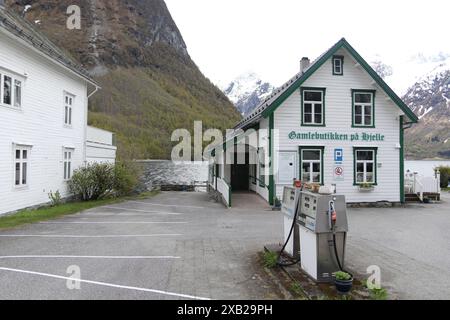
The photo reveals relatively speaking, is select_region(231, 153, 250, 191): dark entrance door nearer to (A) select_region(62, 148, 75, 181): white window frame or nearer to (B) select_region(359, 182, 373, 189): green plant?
(B) select_region(359, 182, 373, 189): green plant

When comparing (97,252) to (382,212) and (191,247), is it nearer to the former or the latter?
(191,247)

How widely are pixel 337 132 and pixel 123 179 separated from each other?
12.8m

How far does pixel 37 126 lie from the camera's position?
1694 cm

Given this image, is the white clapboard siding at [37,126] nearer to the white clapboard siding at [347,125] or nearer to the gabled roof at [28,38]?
the gabled roof at [28,38]

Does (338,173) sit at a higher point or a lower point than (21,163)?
lower

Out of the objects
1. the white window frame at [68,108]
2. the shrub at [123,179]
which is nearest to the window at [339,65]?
the shrub at [123,179]

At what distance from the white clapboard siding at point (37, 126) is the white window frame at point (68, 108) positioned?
21cm

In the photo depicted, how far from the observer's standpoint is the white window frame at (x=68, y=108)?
1996 centimetres

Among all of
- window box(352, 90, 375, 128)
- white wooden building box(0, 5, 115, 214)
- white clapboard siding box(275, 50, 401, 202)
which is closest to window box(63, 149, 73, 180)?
white wooden building box(0, 5, 115, 214)

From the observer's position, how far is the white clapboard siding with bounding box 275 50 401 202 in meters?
19.8

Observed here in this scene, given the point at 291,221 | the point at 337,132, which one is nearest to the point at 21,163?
the point at 291,221

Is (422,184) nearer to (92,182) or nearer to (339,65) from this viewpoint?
(339,65)
